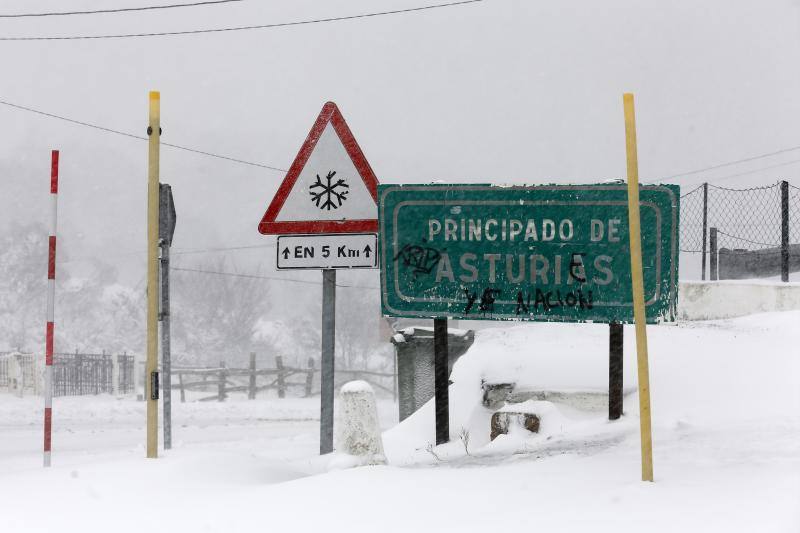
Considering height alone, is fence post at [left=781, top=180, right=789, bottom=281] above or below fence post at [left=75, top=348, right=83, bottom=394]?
above

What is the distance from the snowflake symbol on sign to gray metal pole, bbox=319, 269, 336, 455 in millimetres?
472

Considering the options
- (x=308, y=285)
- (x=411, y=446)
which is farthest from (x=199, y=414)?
(x=308, y=285)

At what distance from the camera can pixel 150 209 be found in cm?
559

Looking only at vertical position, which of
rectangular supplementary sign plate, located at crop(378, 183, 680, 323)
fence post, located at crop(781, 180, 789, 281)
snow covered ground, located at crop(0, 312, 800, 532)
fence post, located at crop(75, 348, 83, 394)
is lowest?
fence post, located at crop(75, 348, 83, 394)

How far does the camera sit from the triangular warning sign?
20.0 ft

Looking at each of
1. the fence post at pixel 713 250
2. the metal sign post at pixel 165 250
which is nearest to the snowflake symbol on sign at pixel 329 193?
the metal sign post at pixel 165 250

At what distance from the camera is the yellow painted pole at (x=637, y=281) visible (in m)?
4.30

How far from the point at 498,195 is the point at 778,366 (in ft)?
8.70

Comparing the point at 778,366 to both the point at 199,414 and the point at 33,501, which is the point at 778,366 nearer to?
the point at 33,501

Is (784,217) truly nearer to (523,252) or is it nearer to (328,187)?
(523,252)

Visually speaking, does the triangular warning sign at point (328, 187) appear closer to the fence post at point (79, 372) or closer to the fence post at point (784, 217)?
the fence post at point (784, 217)

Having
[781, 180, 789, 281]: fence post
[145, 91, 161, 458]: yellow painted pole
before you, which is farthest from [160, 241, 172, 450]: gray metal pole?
[781, 180, 789, 281]: fence post

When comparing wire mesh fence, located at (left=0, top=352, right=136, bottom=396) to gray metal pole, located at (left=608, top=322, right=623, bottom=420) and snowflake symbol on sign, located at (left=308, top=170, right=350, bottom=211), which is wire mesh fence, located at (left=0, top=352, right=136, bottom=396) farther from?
gray metal pole, located at (left=608, top=322, right=623, bottom=420)

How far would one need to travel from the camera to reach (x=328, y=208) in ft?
20.3
